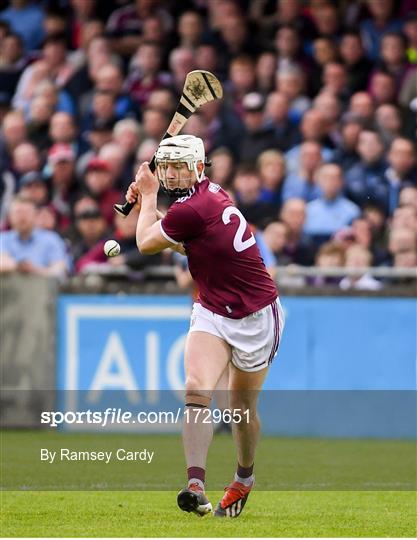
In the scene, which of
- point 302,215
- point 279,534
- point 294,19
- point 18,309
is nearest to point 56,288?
point 18,309

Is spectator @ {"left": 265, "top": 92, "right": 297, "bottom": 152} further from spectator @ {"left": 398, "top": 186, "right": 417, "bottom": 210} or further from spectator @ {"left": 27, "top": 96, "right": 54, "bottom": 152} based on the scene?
spectator @ {"left": 27, "top": 96, "right": 54, "bottom": 152}

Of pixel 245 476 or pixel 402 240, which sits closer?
pixel 245 476

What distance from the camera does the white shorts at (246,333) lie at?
342 inches

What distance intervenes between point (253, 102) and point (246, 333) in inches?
315


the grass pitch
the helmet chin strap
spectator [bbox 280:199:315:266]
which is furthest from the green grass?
spectator [bbox 280:199:315:266]

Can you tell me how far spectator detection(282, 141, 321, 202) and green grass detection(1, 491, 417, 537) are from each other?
617 cm

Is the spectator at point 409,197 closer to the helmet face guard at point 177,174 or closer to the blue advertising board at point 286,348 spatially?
the blue advertising board at point 286,348

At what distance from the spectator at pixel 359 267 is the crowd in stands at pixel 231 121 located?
2 centimetres

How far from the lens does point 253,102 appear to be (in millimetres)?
16391

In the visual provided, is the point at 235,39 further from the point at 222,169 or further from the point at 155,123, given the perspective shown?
the point at 222,169

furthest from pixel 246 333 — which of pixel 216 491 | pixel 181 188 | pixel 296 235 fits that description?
pixel 296 235

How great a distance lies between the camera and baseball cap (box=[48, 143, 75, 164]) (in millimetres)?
16375

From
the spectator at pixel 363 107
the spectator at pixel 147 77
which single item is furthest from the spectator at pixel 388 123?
the spectator at pixel 147 77
